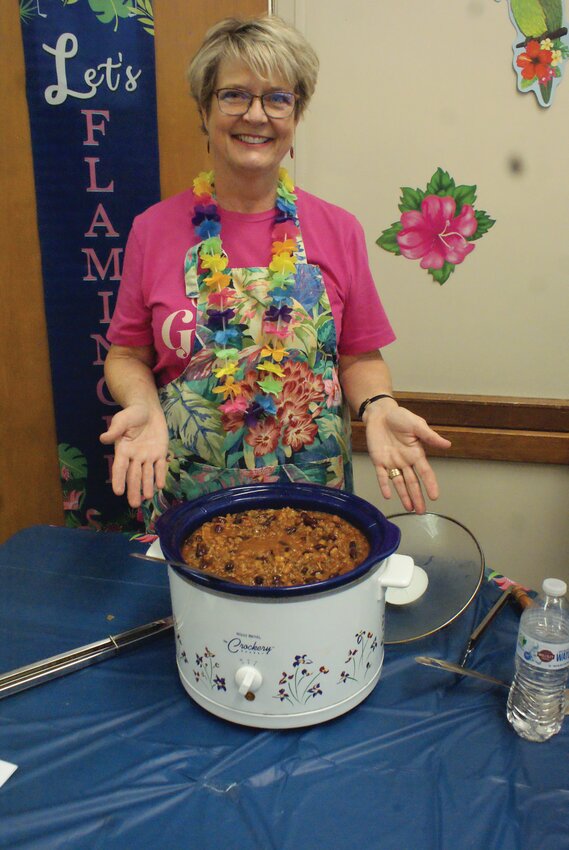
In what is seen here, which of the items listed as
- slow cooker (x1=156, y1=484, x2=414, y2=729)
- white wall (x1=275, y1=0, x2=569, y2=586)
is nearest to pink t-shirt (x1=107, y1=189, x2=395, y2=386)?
slow cooker (x1=156, y1=484, x2=414, y2=729)

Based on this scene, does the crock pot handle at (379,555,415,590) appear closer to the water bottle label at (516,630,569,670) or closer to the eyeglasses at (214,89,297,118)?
the water bottle label at (516,630,569,670)

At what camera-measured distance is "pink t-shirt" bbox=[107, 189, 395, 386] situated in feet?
4.62

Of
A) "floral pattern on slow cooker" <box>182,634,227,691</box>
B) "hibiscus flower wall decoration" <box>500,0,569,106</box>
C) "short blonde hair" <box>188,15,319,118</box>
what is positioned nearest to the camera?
"floral pattern on slow cooker" <box>182,634,227,691</box>

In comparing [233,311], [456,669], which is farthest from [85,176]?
[456,669]

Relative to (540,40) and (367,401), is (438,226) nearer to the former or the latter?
(540,40)

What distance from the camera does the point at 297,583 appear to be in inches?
34.9

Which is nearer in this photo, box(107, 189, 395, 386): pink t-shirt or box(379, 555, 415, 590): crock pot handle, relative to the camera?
box(379, 555, 415, 590): crock pot handle

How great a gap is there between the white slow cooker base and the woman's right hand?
1.07 ft

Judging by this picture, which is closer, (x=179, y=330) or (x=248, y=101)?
(x=248, y=101)

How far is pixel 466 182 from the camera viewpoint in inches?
79.9

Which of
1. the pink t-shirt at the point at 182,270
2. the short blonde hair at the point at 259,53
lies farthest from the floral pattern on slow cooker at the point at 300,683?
the short blonde hair at the point at 259,53

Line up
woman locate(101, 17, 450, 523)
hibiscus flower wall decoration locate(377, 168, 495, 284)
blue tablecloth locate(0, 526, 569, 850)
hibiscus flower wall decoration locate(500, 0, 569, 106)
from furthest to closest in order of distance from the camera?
hibiscus flower wall decoration locate(377, 168, 495, 284), hibiscus flower wall decoration locate(500, 0, 569, 106), woman locate(101, 17, 450, 523), blue tablecloth locate(0, 526, 569, 850)

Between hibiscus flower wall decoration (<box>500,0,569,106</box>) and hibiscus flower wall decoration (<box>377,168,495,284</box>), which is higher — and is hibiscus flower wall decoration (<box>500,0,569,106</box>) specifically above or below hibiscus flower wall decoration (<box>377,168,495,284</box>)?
above

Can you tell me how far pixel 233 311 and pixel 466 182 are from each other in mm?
1012
